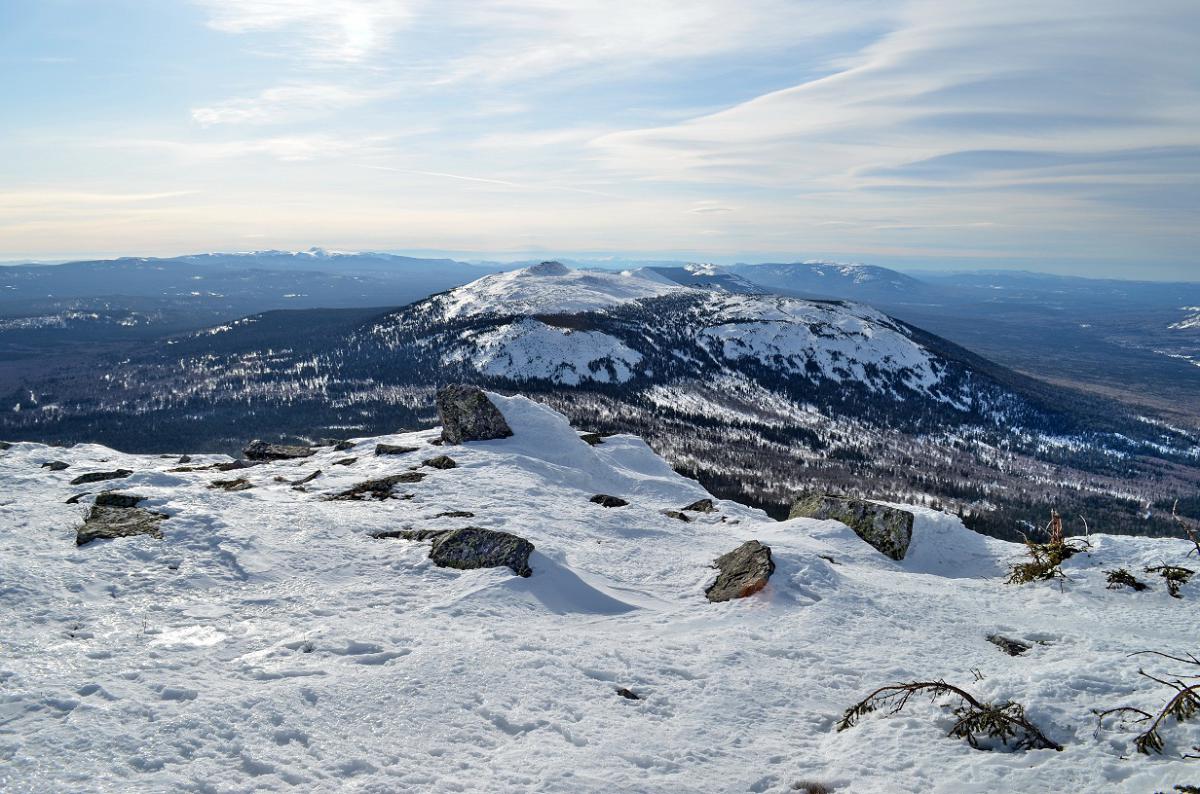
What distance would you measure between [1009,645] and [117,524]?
87.8 ft

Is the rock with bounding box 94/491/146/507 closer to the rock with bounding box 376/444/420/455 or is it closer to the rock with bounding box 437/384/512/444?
the rock with bounding box 376/444/420/455

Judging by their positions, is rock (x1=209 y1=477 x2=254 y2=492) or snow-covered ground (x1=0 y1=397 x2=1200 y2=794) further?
rock (x1=209 y1=477 x2=254 y2=492)

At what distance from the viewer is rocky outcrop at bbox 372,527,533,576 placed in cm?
1839

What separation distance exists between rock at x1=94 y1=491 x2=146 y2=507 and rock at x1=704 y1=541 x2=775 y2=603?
21.1 meters

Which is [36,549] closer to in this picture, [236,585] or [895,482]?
[236,585]

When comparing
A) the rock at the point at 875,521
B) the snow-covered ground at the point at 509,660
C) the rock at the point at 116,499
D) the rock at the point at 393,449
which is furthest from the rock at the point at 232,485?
the rock at the point at 875,521

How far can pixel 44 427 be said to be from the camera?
162 meters

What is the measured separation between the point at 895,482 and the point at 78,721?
17099 cm

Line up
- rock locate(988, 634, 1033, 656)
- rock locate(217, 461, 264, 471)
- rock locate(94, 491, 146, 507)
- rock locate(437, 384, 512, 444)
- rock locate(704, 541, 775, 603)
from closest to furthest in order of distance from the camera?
1. rock locate(988, 634, 1033, 656)
2. rock locate(704, 541, 775, 603)
3. rock locate(94, 491, 146, 507)
4. rock locate(217, 461, 264, 471)
5. rock locate(437, 384, 512, 444)

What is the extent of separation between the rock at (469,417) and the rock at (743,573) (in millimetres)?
19595

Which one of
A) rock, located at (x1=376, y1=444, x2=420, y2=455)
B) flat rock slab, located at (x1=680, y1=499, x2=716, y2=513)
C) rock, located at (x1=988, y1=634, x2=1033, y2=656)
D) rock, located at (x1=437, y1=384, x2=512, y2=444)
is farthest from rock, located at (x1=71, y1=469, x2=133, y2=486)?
rock, located at (x1=988, y1=634, x2=1033, y2=656)

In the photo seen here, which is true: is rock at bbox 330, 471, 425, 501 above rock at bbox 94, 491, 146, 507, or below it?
below

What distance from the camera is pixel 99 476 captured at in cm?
2648

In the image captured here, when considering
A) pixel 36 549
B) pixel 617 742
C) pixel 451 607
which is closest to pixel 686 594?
pixel 451 607
